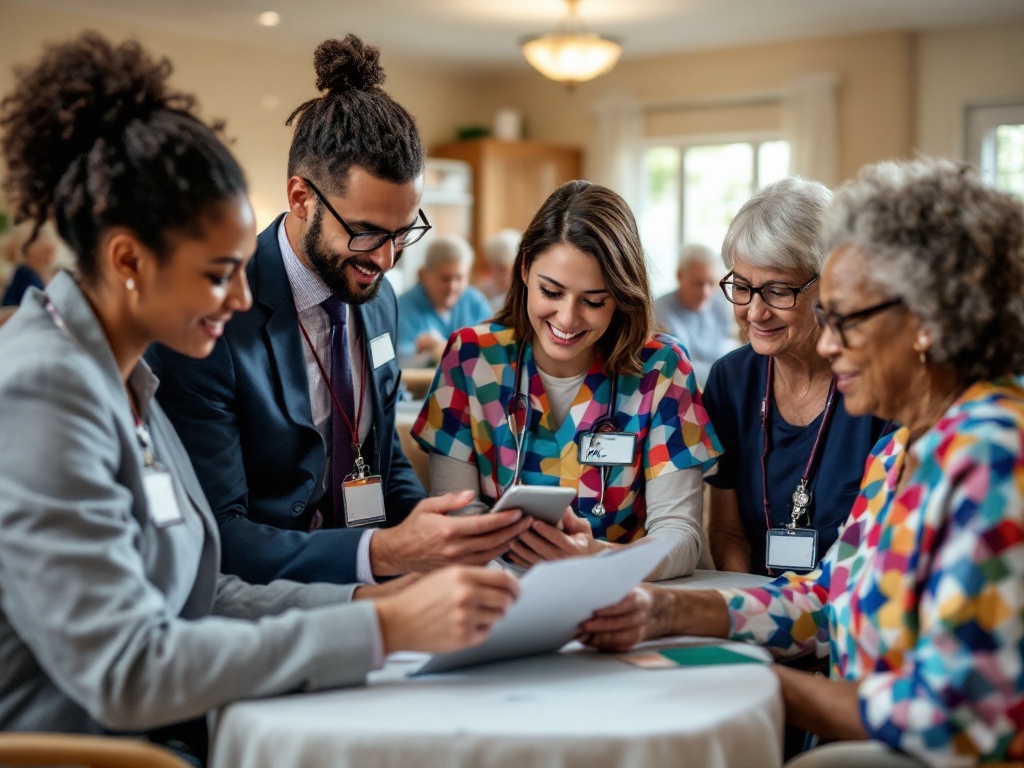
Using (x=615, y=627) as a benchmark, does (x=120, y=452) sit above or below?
above

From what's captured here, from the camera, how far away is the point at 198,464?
6.31 ft

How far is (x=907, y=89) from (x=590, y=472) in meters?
7.36

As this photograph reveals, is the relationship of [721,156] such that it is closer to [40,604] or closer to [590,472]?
[590,472]

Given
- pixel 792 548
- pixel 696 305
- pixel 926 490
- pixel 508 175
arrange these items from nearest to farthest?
pixel 926 490
pixel 792 548
pixel 696 305
pixel 508 175

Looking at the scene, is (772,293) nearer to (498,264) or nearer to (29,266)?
(498,264)

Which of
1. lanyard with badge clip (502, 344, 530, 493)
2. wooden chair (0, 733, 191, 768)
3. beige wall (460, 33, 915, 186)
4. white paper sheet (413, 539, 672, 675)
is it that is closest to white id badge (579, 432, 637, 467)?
lanyard with badge clip (502, 344, 530, 493)

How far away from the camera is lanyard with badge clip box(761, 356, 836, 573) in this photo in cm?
217

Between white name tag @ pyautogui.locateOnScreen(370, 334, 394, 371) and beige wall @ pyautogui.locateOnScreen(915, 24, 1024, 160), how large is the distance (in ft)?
23.1

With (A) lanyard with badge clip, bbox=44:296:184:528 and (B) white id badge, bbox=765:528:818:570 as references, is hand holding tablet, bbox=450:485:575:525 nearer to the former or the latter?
(A) lanyard with badge clip, bbox=44:296:184:528

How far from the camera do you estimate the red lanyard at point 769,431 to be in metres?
2.25

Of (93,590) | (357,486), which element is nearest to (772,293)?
(357,486)

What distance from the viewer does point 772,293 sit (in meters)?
2.27

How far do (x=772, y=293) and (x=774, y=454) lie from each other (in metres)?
0.35

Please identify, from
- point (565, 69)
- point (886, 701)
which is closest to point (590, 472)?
point (886, 701)
